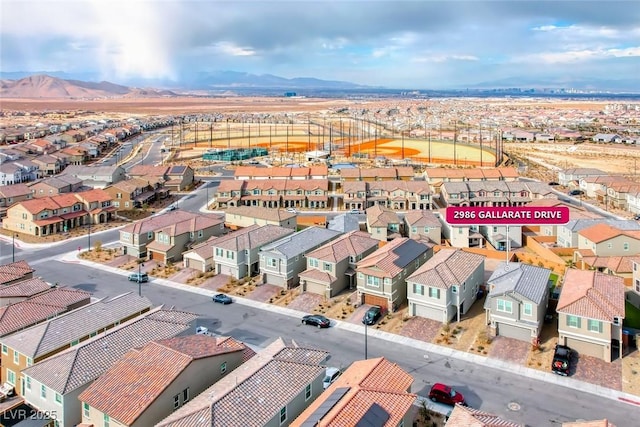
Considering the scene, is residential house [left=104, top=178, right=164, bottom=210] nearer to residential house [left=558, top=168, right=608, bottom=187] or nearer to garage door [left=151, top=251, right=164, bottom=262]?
garage door [left=151, top=251, right=164, bottom=262]

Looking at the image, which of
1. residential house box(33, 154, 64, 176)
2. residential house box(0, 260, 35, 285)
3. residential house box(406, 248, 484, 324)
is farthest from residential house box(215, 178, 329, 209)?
residential house box(33, 154, 64, 176)

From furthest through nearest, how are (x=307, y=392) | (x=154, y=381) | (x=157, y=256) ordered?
1. (x=157, y=256)
2. (x=307, y=392)
3. (x=154, y=381)

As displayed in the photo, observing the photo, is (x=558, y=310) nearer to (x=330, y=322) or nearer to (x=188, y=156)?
(x=330, y=322)

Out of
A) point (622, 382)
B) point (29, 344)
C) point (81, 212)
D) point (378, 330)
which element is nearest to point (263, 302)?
point (378, 330)

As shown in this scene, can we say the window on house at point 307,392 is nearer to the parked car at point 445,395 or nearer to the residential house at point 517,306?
the parked car at point 445,395

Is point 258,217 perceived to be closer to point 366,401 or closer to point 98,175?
point 366,401

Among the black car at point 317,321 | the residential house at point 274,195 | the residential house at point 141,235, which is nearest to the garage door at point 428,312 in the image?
the black car at point 317,321

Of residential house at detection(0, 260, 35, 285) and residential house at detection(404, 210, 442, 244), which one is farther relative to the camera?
residential house at detection(404, 210, 442, 244)

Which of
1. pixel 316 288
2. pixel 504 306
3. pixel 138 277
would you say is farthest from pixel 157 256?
pixel 504 306
